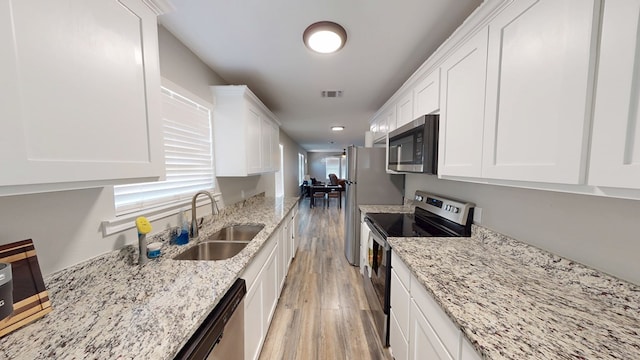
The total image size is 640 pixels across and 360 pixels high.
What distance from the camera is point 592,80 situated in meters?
0.66

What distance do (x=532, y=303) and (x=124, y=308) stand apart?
62.2 inches

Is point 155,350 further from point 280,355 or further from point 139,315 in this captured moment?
point 280,355

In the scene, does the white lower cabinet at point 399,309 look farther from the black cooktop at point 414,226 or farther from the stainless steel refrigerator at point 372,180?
the stainless steel refrigerator at point 372,180

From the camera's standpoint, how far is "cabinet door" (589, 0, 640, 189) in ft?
1.86

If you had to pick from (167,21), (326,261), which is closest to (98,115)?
(167,21)

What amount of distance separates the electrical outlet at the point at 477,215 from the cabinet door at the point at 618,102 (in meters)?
0.96

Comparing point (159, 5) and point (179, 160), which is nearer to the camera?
point (159, 5)

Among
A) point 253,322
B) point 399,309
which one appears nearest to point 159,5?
point 253,322

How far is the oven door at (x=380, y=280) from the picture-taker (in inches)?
63.4

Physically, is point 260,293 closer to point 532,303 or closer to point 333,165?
point 532,303

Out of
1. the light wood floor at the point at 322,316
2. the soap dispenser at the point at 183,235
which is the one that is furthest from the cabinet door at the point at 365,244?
the soap dispenser at the point at 183,235

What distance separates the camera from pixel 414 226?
193cm

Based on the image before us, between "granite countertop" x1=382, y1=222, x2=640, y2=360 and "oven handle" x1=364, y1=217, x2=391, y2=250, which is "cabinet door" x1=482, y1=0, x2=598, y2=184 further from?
"oven handle" x1=364, y1=217, x2=391, y2=250

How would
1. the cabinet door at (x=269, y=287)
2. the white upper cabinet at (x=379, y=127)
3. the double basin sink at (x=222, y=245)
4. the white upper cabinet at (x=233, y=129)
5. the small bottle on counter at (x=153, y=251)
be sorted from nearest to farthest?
1. the small bottle on counter at (x=153, y=251)
2. the double basin sink at (x=222, y=245)
3. the cabinet door at (x=269, y=287)
4. the white upper cabinet at (x=233, y=129)
5. the white upper cabinet at (x=379, y=127)
